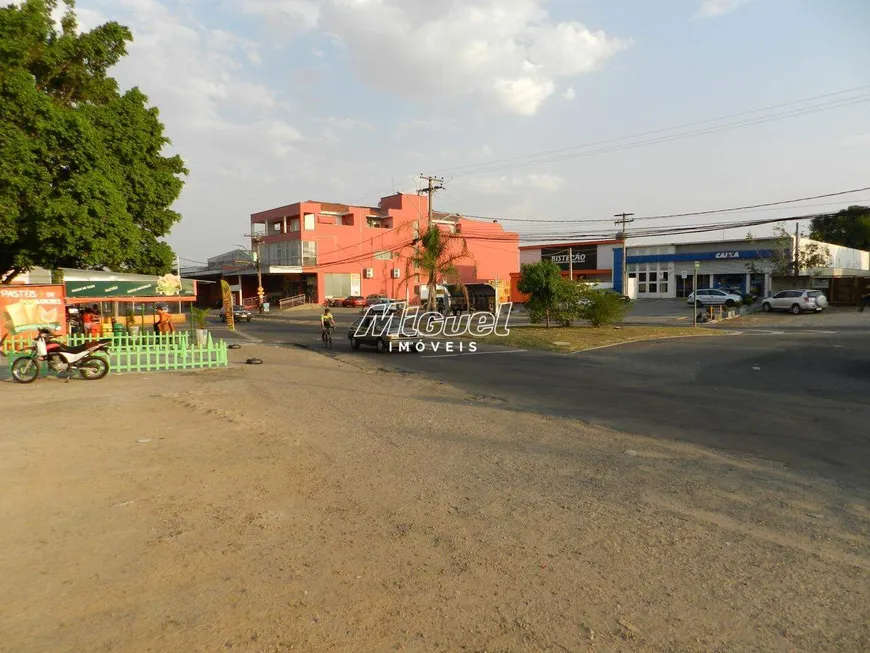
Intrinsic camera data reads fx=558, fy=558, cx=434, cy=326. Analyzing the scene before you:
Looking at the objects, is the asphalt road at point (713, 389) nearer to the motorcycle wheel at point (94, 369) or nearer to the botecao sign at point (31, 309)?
the motorcycle wheel at point (94, 369)

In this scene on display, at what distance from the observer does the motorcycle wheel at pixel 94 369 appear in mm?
13625

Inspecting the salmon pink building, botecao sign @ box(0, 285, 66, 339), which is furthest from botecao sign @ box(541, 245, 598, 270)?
botecao sign @ box(0, 285, 66, 339)

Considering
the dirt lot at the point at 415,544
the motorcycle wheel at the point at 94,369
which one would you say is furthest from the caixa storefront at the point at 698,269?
the dirt lot at the point at 415,544

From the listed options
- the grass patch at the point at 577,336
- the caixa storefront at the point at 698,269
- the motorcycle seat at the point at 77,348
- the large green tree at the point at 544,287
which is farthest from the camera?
the caixa storefront at the point at 698,269

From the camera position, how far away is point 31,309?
16.0m

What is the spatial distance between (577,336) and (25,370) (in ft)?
63.2

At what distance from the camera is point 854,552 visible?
4293 millimetres

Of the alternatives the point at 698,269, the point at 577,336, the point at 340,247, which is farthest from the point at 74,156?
the point at 698,269

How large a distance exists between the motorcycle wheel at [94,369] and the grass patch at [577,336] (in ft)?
45.6

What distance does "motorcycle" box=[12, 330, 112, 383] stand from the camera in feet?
42.3

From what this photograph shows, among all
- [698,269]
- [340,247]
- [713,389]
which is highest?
[340,247]

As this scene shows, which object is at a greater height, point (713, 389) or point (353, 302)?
point (353, 302)

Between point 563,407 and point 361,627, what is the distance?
7.63 meters

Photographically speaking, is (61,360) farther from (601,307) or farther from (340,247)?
(340,247)
